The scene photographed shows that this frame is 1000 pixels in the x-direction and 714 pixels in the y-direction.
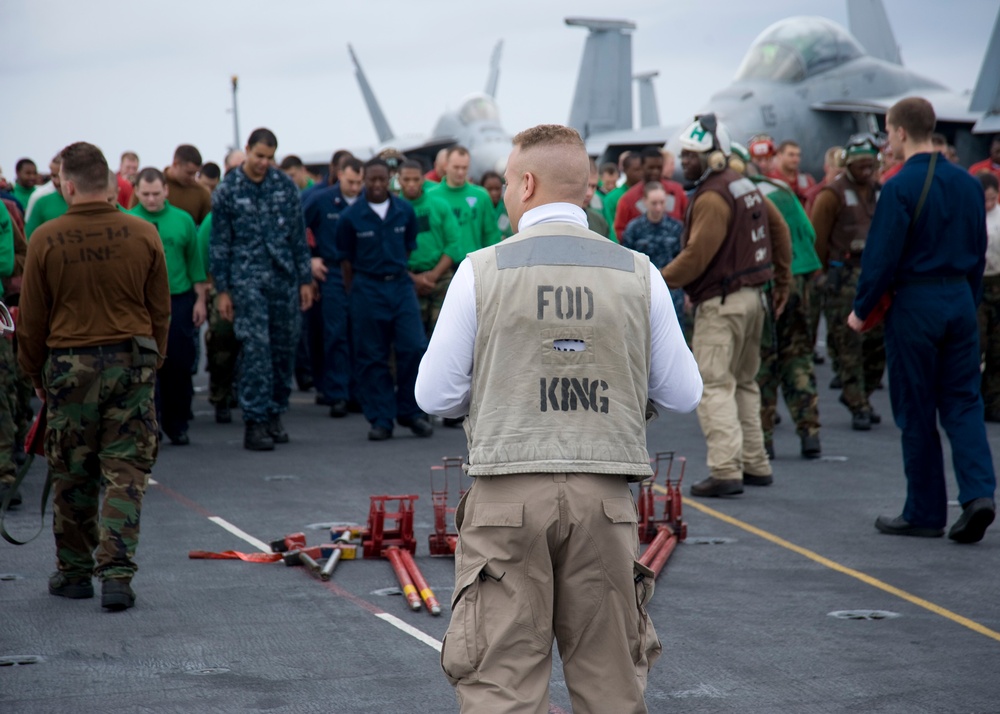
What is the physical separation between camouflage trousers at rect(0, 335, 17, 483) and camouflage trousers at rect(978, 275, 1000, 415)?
783cm

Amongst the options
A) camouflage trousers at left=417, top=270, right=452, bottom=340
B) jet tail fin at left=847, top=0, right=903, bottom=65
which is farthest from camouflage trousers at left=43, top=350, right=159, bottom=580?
jet tail fin at left=847, top=0, right=903, bottom=65

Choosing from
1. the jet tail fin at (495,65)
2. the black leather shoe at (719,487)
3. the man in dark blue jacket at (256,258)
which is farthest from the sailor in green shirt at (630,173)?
the jet tail fin at (495,65)

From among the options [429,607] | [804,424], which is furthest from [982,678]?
[804,424]

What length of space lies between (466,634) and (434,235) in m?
8.76

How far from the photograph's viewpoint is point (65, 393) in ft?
18.0

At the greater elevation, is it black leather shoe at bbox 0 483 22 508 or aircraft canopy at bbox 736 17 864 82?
aircraft canopy at bbox 736 17 864 82

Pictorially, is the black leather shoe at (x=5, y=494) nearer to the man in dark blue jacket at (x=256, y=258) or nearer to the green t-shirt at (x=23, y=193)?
the man in dark blue jacket at (x=256, y=258)

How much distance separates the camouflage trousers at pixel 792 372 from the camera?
365 inches

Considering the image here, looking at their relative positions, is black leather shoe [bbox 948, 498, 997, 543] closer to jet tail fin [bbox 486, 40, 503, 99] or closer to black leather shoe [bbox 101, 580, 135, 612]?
black leather shoe [bbox 101, 580, 135, 612]

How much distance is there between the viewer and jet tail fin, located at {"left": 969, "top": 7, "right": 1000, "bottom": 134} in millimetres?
26469

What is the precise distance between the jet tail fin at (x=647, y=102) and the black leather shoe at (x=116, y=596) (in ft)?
241

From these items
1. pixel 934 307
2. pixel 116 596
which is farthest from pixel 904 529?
pixel 116 596

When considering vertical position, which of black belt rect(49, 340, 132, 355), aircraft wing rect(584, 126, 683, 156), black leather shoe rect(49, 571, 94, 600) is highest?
aircraft wing rect(584, 126, 683, 156)

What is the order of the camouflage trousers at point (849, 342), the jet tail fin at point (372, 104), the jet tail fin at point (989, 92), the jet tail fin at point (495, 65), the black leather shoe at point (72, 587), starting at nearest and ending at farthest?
the black leather shoe at point (72, 587) < the camouflage trousers at point (849, 342) < the jet tail fin at point (989, 92) < the jet tail fin at point (372, 104) < the jet tail fin at point (495, 65)
